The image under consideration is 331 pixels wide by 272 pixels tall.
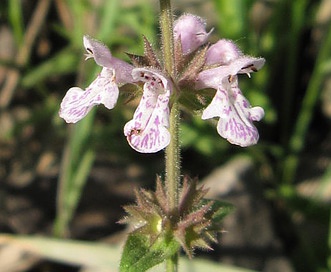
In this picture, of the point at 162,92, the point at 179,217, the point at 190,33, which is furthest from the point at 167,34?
the point at 179,217

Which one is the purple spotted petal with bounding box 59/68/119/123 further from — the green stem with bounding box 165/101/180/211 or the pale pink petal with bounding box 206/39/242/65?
the pale pink petal with bounding box 206/39/242/65

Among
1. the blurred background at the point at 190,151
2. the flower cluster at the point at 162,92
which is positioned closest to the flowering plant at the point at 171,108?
the flower cluster at the point at 162,92

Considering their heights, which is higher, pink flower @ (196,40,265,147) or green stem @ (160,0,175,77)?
green stem @ (160,0,175,77)

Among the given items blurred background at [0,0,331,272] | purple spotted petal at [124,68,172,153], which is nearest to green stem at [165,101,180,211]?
purple spotted petal at [124,68,172,153]

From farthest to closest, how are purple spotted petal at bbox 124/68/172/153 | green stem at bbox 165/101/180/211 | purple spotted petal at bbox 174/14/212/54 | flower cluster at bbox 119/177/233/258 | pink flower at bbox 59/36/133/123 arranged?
purple spotted petal at bbox 174/14/212/54 → flower cluster at bbox 119/177/233/258 → green stem at bbox 165/101/180/211 → pink flower at bbox 59/36/133/123 → purple spotted petal at bbox 124/68/172/153

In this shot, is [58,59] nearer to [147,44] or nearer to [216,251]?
[216,251]

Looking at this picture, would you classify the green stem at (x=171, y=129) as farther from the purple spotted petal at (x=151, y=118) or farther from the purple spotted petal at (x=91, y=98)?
the purple spotted petal at (x=91, y=98)


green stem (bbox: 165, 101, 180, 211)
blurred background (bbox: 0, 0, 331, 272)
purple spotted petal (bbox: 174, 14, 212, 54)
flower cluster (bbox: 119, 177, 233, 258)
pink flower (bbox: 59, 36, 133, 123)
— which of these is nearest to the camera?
pink flower (bbox: 59, 36, 133, 123)
